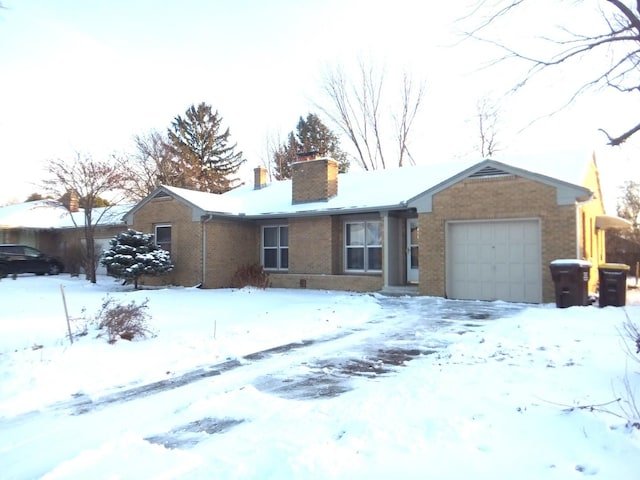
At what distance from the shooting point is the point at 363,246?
18.5m

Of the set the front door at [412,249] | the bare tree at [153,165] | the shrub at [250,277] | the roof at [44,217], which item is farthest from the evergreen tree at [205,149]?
the front door at [412,249]

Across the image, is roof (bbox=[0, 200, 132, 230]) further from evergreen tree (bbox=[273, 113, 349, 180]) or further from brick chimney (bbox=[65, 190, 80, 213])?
evergreen tree (bbox=[273, 113, 349, 180])

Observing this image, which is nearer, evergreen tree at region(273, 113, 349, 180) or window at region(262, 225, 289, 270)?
window at region(262, 225, 289, 270)

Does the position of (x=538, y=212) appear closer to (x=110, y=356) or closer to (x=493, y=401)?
(x=493, y=401)

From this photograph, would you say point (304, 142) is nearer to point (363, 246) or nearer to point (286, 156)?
point (286, 156)

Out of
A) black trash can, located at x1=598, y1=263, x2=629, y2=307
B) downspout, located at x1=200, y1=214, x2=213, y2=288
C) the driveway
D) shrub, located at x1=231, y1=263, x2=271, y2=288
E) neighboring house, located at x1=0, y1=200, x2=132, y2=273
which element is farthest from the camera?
neighboring house, located at x1=0, y1=200, x2=132, y2=273

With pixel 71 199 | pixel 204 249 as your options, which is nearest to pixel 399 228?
pixel 204 249

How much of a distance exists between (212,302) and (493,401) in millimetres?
10309

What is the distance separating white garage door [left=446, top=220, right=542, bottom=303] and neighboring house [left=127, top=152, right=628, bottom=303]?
3 centimetres

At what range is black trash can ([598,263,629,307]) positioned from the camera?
503 inches

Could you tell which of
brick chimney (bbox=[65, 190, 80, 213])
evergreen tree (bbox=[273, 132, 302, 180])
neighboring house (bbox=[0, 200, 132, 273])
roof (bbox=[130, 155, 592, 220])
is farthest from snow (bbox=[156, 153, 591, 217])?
evergreen tree (bbox=[273, 132, 302, 180])

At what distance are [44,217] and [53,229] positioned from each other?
2.40m

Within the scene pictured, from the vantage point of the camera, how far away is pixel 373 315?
41.3ft

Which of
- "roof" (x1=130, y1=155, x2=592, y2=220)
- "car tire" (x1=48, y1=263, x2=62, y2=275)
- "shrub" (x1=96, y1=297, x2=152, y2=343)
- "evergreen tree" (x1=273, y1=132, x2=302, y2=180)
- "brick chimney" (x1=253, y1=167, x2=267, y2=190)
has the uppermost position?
"evergreen tree" (x1=273, y1=132, x2=302, y2=180)
